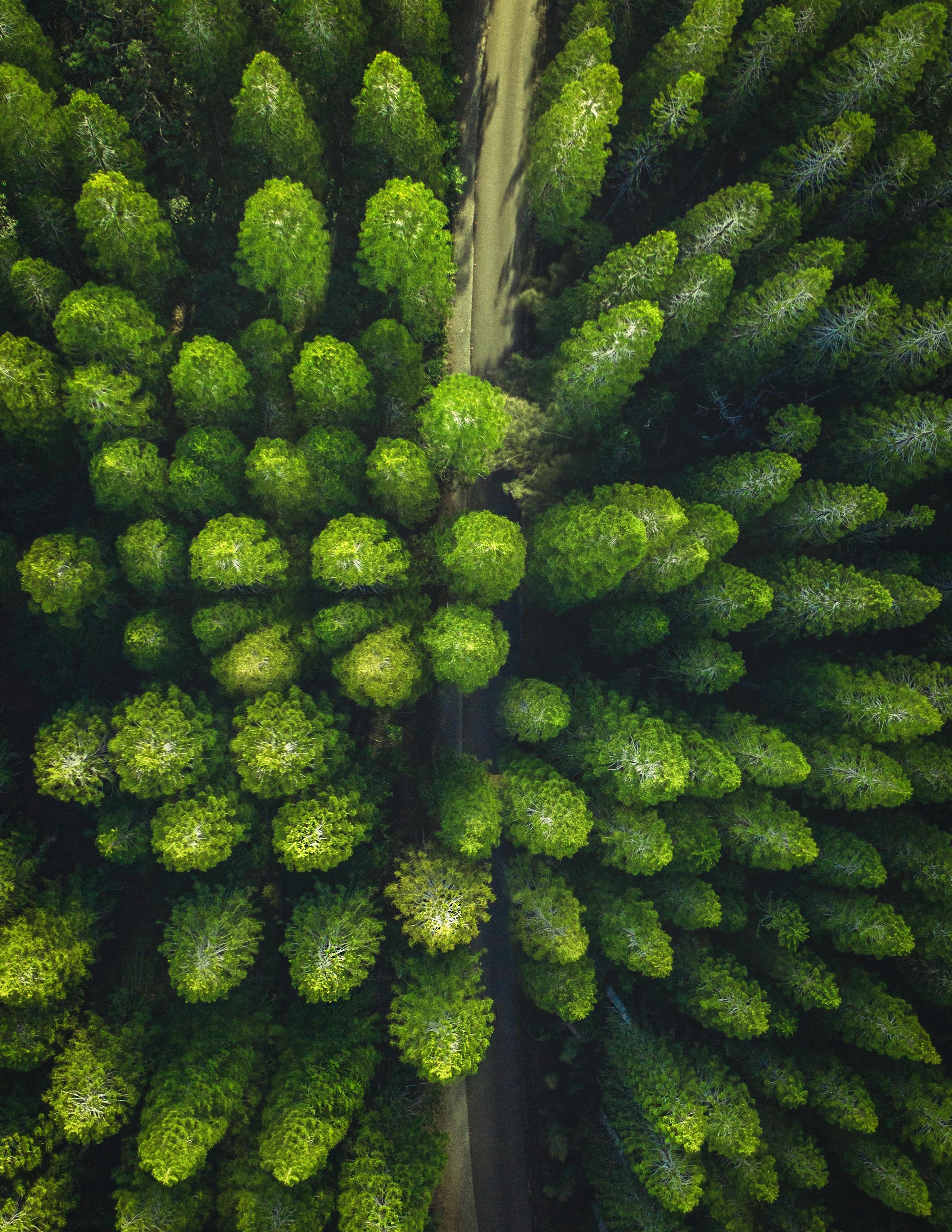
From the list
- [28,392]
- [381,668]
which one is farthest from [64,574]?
[381,668]

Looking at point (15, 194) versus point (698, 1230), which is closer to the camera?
point (15, 194)

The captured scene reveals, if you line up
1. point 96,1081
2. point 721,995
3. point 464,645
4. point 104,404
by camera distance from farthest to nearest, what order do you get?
point 721,995 → point 464,645 → point 104,404 → point 96,1081

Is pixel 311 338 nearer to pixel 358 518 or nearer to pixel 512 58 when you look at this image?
pixel 358 518

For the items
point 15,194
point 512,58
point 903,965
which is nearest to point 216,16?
point 15,194

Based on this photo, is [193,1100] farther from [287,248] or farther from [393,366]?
[287,248]

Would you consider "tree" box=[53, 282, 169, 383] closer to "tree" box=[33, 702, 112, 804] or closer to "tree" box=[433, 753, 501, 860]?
"tree" box=[33, 702, 112, 804]

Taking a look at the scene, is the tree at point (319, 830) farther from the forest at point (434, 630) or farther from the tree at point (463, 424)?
the tree at point (463, 424)

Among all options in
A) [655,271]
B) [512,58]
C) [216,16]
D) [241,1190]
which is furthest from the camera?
[512,58]
